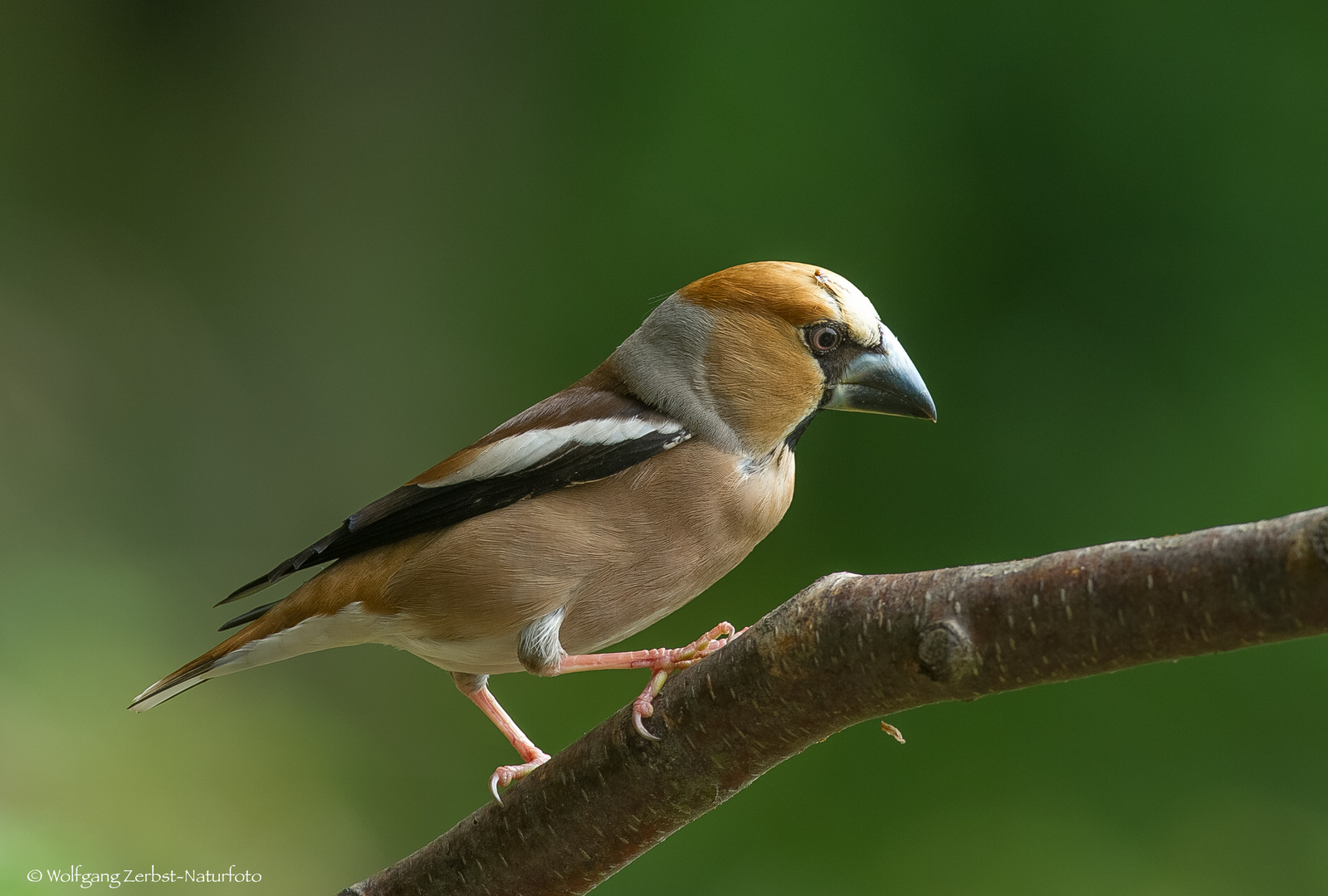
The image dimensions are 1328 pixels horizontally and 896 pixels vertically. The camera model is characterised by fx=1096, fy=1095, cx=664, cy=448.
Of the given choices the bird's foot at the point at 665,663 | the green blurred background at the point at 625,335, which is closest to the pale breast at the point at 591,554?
the bird's foot at the point at 665,663

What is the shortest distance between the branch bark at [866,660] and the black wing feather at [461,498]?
2.17ft

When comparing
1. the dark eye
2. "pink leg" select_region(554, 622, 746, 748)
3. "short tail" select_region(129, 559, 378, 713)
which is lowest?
"pink leg" select_region(554, 622, 746, 748)

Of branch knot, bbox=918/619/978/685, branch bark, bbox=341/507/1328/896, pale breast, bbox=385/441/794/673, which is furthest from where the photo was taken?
pale breast, bbox=385/441/794/673

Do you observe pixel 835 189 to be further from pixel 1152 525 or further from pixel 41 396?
pixel 41 396

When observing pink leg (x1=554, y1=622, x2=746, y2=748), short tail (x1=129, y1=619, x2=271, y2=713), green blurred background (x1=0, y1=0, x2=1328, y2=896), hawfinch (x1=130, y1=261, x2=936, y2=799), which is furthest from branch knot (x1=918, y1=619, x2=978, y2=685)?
green blurred background (x1=0, y1=0, x2=1328, y2=896)

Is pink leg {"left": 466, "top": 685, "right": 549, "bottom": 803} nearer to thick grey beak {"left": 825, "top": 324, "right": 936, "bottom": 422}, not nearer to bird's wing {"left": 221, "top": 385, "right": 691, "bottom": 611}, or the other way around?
bird's wing {"left": 221, "top": 385, "right": 691, "bottom": 611}

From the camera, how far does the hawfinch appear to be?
91.9 inches

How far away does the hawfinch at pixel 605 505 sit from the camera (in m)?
2.33

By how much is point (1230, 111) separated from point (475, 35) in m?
3.33

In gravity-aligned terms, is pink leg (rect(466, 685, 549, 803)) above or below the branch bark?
below

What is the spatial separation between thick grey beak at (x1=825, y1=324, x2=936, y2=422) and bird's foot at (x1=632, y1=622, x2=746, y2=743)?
0.65 m

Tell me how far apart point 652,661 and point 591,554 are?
0.37 m

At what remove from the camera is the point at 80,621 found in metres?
4.30

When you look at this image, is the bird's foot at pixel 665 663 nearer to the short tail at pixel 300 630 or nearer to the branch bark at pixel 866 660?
the branch bark at pixel 866 660
